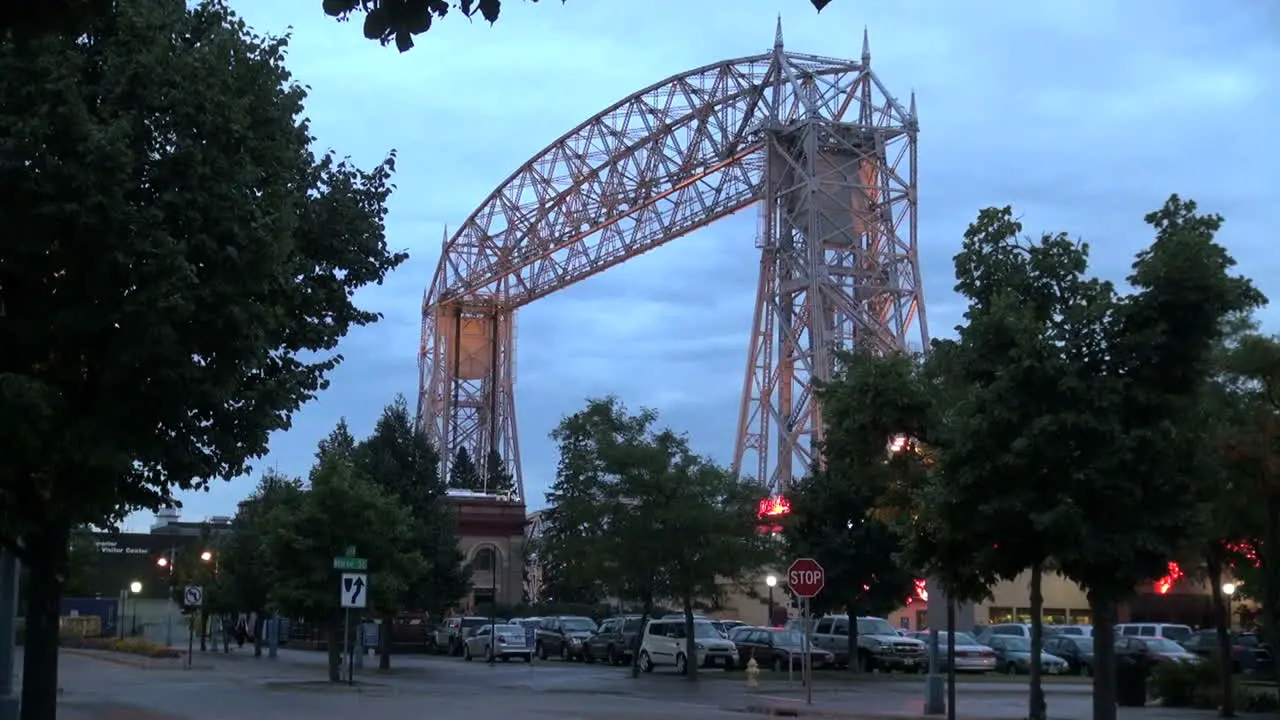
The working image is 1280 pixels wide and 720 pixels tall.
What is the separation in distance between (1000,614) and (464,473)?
3719cm

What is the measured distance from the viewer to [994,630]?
53.9m

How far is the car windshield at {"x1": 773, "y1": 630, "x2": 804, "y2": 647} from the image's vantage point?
48.5 metres

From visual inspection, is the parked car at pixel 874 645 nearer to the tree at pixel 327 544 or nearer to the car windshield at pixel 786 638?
the car windshield at pixel 786 638

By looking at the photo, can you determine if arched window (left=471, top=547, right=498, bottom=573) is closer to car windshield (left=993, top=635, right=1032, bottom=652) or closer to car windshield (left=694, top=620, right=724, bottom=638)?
car windshield (left=694, top=620, right=724, bottom=638)

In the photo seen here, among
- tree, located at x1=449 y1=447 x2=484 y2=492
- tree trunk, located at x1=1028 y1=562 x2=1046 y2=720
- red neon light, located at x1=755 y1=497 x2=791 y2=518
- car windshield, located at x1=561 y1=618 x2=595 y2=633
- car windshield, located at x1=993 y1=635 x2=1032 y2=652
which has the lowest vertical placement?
car windshield, located at x1=561 y1=618 x2=595 y2=633

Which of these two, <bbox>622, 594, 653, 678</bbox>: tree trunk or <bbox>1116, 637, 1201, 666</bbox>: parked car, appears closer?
<bbox>1116, 637, 1201, 666</bbox>: parked car

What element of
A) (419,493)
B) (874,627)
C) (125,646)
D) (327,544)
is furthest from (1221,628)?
(125,646)

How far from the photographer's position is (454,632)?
213 ft

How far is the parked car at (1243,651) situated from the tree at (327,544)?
2266 cm

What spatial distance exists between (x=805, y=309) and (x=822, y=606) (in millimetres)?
13298

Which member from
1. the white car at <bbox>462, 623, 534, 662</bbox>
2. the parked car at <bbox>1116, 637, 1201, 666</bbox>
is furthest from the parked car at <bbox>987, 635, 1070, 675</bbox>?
the white car at <bbox>462, 623, 534, 662</bbox>

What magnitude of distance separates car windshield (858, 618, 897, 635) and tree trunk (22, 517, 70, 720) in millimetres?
37388

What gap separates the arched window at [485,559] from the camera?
7700 centimetres

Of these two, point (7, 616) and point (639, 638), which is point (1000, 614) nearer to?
point (639, 638)
